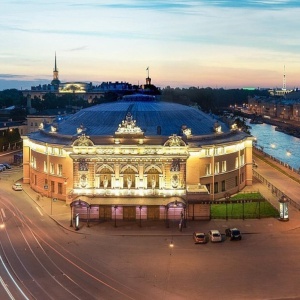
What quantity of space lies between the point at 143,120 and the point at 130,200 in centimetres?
1684

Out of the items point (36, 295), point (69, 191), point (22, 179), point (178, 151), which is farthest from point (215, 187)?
point (36, 295)

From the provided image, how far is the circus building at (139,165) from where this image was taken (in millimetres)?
51281

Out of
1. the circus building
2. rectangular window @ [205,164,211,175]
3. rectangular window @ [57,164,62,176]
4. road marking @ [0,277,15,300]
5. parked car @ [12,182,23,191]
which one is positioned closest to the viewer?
road marking @ [0,277,15,300]

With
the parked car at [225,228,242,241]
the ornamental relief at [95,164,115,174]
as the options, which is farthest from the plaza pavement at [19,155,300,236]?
the ornamental relief at [95,164,115,174]

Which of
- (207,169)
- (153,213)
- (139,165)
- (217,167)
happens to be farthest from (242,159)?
(153,213)

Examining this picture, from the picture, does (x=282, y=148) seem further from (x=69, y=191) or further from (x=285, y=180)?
(x=69, y=191)

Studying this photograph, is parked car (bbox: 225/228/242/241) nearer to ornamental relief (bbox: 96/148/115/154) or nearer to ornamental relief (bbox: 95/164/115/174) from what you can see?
ornamental relief (bbox: 95/164/115/174)

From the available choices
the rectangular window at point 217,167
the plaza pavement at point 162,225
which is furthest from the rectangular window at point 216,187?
the plaza pavement at point 162,225

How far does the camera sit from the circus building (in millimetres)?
51281

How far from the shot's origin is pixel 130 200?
5284cm

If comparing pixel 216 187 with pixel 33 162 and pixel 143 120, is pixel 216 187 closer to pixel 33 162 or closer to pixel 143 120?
pixel 143 120

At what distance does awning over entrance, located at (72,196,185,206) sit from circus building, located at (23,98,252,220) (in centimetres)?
3

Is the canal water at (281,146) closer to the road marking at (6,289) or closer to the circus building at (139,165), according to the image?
the circus building at (139,165)

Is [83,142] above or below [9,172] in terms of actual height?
above
